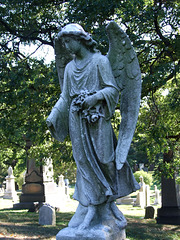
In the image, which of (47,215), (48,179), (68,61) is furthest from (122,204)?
(68,61)

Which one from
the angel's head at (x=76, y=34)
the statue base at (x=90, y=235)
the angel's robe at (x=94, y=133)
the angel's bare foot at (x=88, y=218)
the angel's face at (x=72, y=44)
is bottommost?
the statue base at (x=90, y=235)

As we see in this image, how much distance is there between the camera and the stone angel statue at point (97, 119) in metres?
4.37

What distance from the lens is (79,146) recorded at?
446 centimetres

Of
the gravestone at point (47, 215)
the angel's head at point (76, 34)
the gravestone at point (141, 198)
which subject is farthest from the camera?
the gravestone at point (141, 198)

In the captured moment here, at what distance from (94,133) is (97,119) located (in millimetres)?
183

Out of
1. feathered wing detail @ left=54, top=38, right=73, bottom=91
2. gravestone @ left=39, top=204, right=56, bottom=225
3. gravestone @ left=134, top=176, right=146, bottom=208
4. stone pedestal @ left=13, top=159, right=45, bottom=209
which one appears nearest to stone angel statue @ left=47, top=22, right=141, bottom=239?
feathered wing detail @ left=54, top=38, right=73, bottom=91

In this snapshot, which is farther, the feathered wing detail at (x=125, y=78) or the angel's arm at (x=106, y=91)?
the feathered wing detail at (x=125, y=78)

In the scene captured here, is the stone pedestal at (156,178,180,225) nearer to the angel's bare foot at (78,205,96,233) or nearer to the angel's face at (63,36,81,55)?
the angel's bare foot at (78,205,96,233)

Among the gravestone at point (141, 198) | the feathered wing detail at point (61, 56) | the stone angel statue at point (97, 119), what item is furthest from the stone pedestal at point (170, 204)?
the feathered wing detail at point (61, 56)

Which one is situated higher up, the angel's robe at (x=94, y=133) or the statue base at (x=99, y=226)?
the angel's robe at (x=94, y=133)

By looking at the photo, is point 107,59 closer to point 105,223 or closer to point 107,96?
point 107,96

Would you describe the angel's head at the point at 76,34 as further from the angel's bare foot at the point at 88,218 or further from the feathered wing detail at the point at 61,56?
the angel's bare foot at the point at 88,218

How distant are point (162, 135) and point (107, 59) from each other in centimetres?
647

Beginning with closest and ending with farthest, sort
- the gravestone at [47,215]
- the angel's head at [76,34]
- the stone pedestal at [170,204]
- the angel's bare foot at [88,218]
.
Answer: the angel's bare foot at [88,218]
the angel's head at [76,34]
the gravestone at [47,215]
the stone pedestal at [170,204]
